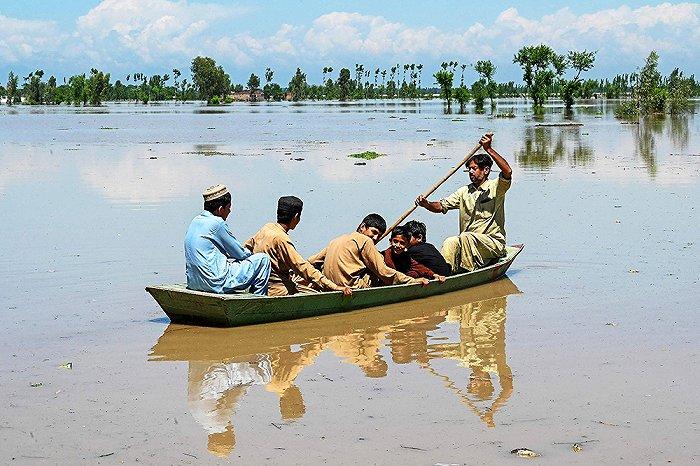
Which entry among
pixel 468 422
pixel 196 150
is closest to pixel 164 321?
pixel 468 422

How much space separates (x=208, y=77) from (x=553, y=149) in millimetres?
106603

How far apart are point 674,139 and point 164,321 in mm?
26594

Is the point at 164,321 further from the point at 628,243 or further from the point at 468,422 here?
the point at 628,243

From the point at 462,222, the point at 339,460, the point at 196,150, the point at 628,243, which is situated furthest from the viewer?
the point at 196,150

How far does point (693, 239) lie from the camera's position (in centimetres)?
1288

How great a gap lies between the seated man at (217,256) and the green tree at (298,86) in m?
133

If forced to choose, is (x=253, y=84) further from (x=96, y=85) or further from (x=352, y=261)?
(x=352, y=261)

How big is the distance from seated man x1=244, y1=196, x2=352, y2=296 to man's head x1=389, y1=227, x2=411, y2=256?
0.95 m

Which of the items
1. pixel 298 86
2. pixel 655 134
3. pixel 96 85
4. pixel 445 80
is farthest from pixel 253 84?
pixel 655 134

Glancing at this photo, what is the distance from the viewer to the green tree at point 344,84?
136m

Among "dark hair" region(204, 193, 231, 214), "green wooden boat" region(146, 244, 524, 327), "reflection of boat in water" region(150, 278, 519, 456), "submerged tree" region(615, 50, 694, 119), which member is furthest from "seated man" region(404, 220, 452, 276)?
"submerged tree" region(615, 50, 694, 119)

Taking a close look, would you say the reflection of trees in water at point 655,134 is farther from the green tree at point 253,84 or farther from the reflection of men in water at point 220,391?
the green tree at point 253,84

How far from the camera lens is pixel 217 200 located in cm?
857

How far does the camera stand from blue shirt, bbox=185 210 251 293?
8.59 m
